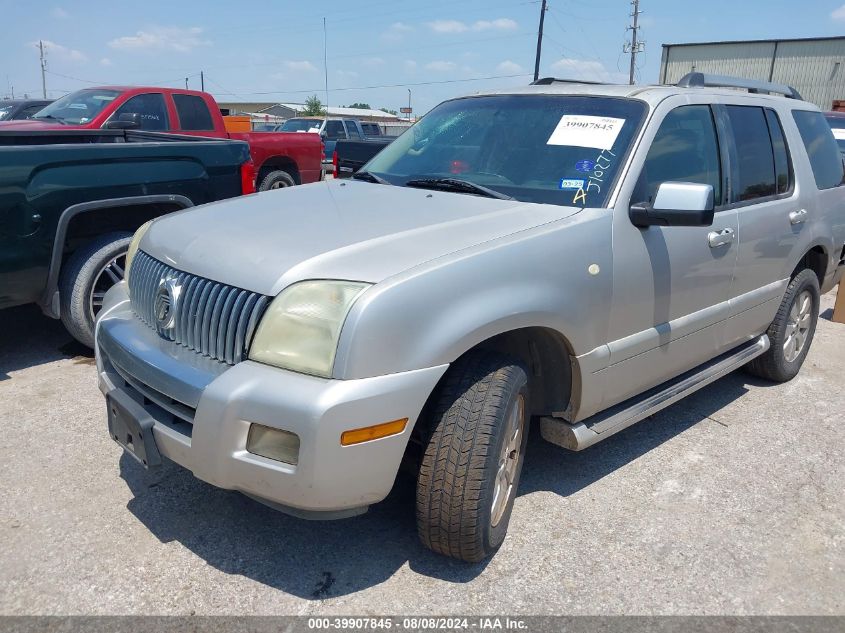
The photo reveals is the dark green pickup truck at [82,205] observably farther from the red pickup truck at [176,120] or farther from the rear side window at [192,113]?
the rear side window at [192,113]

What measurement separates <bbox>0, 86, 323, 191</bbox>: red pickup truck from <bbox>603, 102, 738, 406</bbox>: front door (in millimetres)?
6027

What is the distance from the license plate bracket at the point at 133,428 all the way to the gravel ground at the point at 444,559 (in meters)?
0.44

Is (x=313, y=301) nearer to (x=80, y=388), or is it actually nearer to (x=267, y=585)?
(x=267, y=585)

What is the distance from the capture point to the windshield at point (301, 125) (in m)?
21.7

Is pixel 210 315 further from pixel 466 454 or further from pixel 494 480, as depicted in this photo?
pixel 494 480

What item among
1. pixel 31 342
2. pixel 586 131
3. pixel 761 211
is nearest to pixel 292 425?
pixel 586 131

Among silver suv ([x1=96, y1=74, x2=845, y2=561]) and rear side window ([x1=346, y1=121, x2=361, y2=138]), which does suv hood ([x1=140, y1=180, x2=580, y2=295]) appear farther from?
rear side window ([x1=346, y1=121, x2=361, y2=138])

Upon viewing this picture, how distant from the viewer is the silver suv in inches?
90.6

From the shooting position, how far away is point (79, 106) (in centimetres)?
933

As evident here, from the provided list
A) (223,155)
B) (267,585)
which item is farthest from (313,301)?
(223,155)

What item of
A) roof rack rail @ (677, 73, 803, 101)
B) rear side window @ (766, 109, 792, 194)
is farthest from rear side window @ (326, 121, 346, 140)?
rear side window @ (766, 109, 792, 194)

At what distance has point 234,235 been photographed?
109 inches

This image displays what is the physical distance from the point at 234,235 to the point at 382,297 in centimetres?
81

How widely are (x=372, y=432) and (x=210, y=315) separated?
735mm
